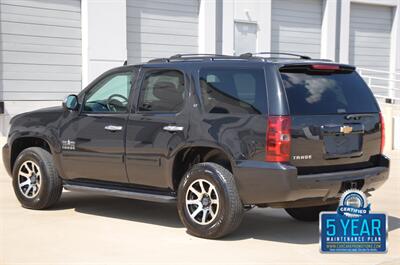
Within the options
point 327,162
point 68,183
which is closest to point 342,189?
point 327,162

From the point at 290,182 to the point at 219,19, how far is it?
1289 cm

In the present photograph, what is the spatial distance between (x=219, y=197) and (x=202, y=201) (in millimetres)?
272

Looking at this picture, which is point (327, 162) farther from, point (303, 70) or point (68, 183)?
point (68, 183)

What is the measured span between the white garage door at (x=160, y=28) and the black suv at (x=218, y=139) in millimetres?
9097

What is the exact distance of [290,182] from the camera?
20.0 feet

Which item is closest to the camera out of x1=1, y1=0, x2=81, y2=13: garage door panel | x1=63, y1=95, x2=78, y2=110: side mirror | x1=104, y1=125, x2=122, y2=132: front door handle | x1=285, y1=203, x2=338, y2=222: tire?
x1=104, y1=125, x2=122, y2=132: front door handle

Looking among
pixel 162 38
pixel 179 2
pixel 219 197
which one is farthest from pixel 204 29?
pixel 219 197

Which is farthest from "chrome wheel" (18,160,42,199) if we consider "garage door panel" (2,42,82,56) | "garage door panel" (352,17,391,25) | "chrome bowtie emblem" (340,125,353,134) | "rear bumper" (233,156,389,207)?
"garage door panel" (352,17,391,25)

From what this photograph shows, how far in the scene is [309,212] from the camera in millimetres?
7641

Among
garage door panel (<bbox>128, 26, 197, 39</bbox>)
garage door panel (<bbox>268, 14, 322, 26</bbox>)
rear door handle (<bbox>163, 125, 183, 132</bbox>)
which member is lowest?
rear door handle (<bbox>163, 125, 183, 132</bbox>)

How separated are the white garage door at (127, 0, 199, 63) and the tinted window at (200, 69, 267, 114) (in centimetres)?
1020

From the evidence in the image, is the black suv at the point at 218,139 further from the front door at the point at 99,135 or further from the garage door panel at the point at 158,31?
the garage door panel at the point at 158,31

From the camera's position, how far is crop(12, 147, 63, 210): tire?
7.92m

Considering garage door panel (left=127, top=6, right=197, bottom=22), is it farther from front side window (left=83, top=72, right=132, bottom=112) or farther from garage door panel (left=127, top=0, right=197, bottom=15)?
front side window (left=83, top=72, right=132, bottom=112)
